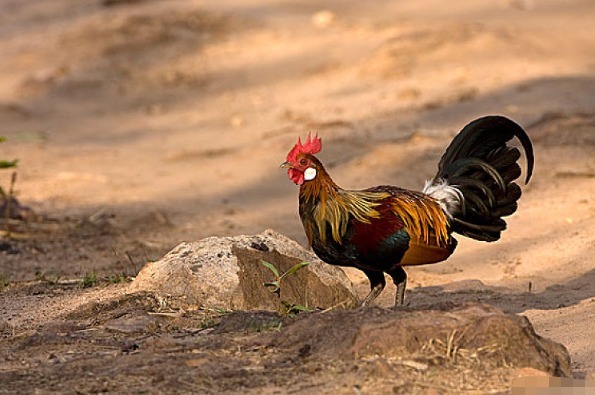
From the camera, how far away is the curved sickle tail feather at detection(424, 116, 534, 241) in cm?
674

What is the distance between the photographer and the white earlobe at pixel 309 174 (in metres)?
6.28

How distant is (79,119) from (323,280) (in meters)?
8.86

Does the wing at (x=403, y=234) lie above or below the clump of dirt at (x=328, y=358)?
above

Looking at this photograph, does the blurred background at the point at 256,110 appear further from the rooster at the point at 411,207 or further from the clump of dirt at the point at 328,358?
the clump of dirt at the point at 328,358

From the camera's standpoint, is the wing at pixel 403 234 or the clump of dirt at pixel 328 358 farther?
the wing at pixel 403 234

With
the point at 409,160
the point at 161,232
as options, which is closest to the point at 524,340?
the point at 161,232

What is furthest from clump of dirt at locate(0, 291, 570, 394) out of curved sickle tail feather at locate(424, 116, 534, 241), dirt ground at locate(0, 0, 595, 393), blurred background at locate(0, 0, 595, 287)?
blurred background at locate(0, 0, 595, 287)

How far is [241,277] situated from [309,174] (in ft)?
2.52

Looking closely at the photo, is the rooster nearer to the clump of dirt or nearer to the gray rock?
the gray rock

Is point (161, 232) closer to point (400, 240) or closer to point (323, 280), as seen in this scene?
point (323, 280)

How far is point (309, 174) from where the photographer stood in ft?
20.6

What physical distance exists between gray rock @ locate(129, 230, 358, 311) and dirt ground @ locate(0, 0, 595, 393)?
0.28 m

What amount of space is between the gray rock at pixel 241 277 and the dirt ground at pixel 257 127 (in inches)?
11.2

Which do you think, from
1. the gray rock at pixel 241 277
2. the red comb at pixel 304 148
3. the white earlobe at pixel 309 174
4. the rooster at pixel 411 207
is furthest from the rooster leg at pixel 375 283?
the red comb at pixel 304 148
